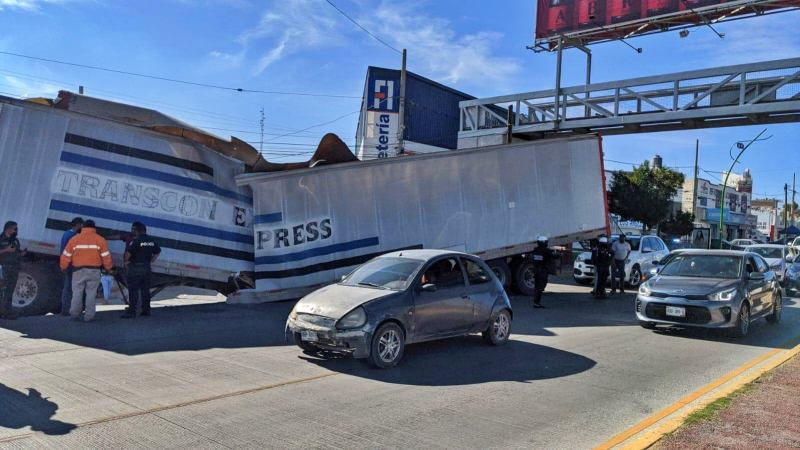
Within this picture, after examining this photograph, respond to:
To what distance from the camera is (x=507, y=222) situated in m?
15.3

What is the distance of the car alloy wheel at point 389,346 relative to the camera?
7469 mm

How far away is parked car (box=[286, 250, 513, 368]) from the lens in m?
7.34

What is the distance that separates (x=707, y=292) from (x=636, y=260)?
Result: 8992 mm

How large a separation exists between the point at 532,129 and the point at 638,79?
176 inches

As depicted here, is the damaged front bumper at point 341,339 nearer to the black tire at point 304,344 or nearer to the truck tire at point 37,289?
the black tire at point 304,344

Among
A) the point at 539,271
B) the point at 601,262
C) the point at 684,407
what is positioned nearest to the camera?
the point at 684,407

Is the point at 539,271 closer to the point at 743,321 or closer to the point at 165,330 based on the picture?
the point at 743,321

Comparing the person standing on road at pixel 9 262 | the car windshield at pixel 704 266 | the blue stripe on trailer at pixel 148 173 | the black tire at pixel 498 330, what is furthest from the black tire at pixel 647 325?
the person standing on road at pixel 9 262

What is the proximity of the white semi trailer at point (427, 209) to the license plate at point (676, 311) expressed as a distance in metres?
5.25

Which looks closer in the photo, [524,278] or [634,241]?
[524,278]

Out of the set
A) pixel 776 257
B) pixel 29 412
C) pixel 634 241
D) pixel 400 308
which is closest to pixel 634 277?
pixel 634 241

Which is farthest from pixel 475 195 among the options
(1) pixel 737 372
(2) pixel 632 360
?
(1) pixel 737 372

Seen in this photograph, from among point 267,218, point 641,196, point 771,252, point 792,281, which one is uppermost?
point 641,196

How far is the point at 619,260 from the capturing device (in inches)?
690
